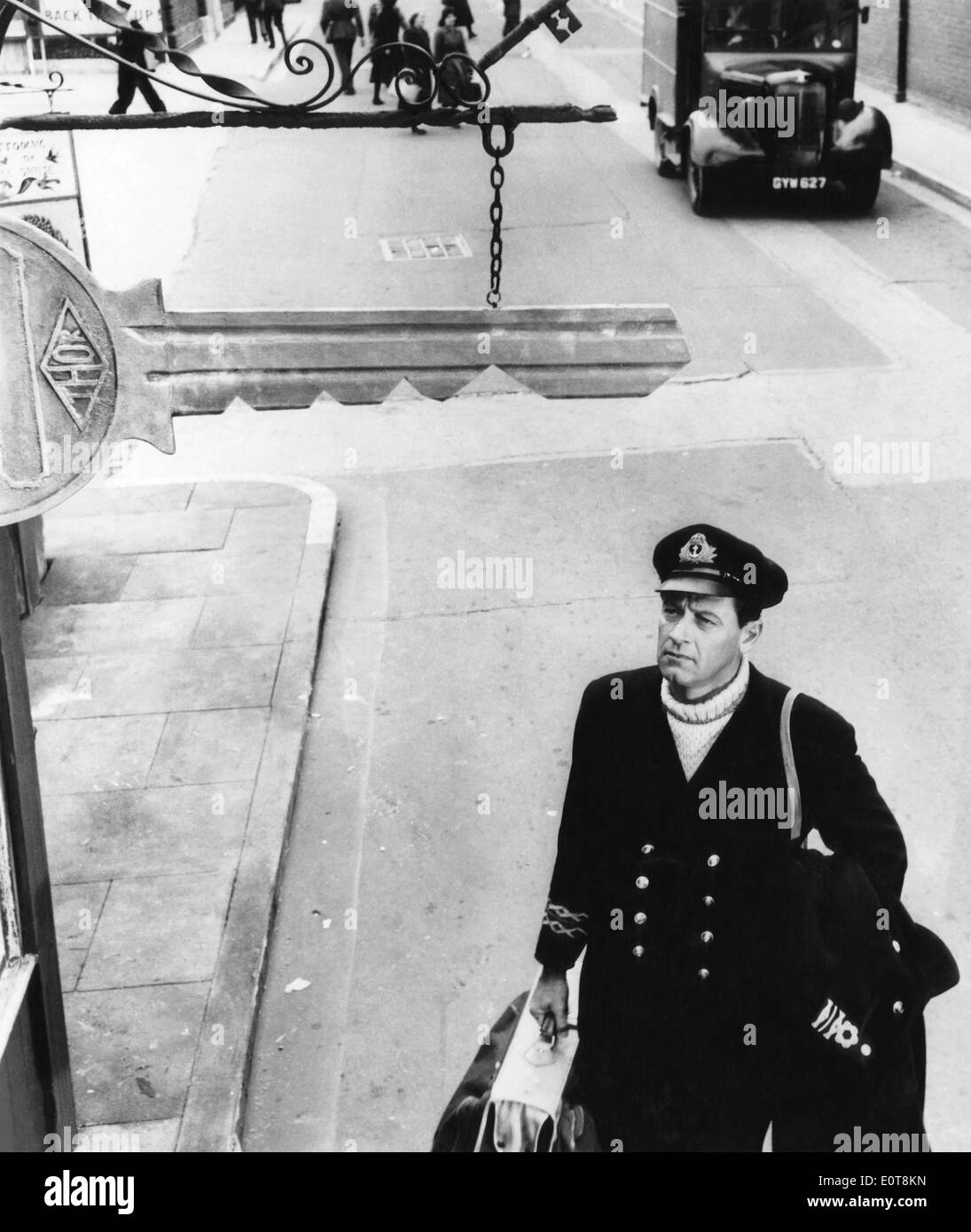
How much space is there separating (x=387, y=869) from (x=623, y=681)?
3.20m

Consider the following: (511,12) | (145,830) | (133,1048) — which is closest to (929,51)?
(511,12)

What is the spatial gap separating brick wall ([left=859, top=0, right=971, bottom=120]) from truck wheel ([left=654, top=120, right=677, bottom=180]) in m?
4.89

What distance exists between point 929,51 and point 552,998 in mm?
22661

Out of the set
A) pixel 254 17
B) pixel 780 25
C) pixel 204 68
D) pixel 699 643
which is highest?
pixel 699 643

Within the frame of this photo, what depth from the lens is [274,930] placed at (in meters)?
6.50

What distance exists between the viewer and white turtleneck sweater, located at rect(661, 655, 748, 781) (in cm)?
376

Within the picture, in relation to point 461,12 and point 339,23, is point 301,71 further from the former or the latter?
point 461,12

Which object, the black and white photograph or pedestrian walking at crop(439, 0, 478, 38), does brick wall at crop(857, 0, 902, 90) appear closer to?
pedestrian walking at crop(439, 0, 478, 38)

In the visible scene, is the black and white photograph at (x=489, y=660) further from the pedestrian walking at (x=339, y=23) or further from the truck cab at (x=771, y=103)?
the pedestrian walking at (x=339, y=23)

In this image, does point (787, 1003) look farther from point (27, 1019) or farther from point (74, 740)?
point (74, 740)

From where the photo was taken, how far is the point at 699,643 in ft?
12.2

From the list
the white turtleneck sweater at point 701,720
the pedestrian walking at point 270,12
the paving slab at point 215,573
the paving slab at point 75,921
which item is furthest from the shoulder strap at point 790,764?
the pedestrian walking at point 270,12

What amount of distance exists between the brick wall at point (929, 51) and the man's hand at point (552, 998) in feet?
68.4

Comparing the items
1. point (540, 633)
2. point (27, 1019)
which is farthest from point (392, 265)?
point (27, 1019)
